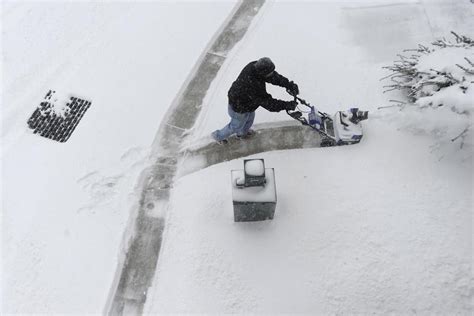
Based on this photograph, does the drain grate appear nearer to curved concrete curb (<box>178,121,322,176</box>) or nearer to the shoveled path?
the shoveled path

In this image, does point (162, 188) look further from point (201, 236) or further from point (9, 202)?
point (9, 202)

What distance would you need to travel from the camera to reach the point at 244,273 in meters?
5.08

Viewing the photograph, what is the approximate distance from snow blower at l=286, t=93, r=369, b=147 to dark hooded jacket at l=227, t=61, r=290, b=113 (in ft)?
1.15

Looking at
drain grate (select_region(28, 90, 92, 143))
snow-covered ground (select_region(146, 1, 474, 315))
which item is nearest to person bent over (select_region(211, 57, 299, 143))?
snow-covered ground (select_region(146, 1, 474, 315))

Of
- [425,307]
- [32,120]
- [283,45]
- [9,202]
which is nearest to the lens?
[425,307]

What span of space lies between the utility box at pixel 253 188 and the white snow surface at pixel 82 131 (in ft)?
5.34

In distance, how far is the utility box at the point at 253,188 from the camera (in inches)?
187

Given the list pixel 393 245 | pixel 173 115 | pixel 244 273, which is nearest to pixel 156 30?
pixel 173 115

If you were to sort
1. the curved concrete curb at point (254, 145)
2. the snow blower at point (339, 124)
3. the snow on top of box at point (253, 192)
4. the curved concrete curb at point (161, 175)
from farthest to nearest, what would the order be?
the curved concrete curb at point (254, 145) → the snow blower at point (339, 124) → the curved concrete curb at point (161, 175) → the snow on top of box at point (253, 192)

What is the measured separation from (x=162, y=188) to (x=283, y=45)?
3033 mm

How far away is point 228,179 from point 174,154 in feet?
3.01

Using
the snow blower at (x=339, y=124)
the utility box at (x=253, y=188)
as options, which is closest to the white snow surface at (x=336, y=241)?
the snow blower at (x=339, y=124)

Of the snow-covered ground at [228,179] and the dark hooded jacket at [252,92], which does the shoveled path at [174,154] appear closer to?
the snow-covered ground at [228,179]

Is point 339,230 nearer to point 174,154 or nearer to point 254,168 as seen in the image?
point 254,168
